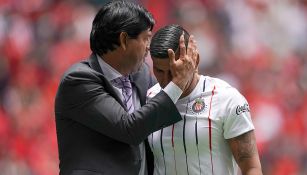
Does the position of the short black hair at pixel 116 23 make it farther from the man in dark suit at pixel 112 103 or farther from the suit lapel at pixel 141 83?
the suit lapel at pixel 141 83

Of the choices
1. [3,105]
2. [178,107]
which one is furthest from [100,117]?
[3,105]

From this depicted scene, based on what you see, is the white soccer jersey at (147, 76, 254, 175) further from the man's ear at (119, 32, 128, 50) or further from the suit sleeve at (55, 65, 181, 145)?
the man's ear at (119, 32, 128, 50)

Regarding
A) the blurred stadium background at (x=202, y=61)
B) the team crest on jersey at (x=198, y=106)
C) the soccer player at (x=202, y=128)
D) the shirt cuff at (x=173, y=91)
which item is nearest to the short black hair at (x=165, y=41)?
the soccer player at (x=202, y=128)

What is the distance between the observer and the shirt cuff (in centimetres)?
233

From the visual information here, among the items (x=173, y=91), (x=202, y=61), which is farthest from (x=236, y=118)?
(x=202, y=61)

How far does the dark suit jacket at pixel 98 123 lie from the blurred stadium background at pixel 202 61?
2.51m

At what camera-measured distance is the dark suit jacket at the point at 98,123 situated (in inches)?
91.4

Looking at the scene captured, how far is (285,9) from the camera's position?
17.6 feet

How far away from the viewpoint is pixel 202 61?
16.6ft

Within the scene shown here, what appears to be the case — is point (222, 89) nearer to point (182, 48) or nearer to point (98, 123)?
point (182, 48)

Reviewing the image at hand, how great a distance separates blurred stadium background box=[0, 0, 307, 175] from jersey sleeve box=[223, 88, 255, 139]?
2591mm

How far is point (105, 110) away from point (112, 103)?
0.12 ft

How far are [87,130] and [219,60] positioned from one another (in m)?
2.79

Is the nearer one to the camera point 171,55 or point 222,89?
point 171,55
